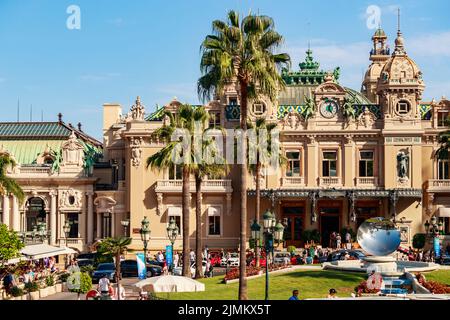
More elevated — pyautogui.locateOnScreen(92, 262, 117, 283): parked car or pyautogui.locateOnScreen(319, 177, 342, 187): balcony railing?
pyautogui.locateOnScreen(319, 177, 342, 187): balcony railing

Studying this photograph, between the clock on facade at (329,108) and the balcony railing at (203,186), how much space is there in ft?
30.5

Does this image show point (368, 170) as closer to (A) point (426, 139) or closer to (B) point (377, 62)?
(A) point (426, 139)

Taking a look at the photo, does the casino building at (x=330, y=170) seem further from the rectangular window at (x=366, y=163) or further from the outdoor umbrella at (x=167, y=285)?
the outdoor umbrella at (x=167, y=285)

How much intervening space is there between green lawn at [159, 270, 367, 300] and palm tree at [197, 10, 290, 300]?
3.85 m

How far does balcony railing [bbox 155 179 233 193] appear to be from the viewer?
77.1 m

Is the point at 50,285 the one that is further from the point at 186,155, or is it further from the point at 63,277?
the point at 186,155

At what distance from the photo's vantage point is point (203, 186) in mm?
77188

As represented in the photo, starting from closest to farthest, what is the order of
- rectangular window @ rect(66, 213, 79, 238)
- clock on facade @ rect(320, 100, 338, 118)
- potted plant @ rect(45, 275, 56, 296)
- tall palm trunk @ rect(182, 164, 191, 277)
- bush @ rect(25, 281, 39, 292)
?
bush @ rect(25, 281, 39, 292), potted plant @ rect(45, 275, 56, 296), tall palm trunk @ rect(182, 164, 191, 277), clock on facade @ rect(320, 100, 338, 118), rectangular window @ rect(66, 213, 79, 238)

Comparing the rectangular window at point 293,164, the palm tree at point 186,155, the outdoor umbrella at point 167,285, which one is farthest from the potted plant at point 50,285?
the rectangular window at point 293,164

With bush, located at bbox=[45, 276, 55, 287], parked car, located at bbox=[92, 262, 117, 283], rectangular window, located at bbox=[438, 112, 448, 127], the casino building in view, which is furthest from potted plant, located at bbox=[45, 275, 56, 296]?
rectangular window, located at bbox=[438, 112, 448, 127]

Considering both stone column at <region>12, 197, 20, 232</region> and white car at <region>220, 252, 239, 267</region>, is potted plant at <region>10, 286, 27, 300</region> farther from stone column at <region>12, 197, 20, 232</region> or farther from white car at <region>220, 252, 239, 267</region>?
stone column at <region>12, 197, 20, 232</region>
